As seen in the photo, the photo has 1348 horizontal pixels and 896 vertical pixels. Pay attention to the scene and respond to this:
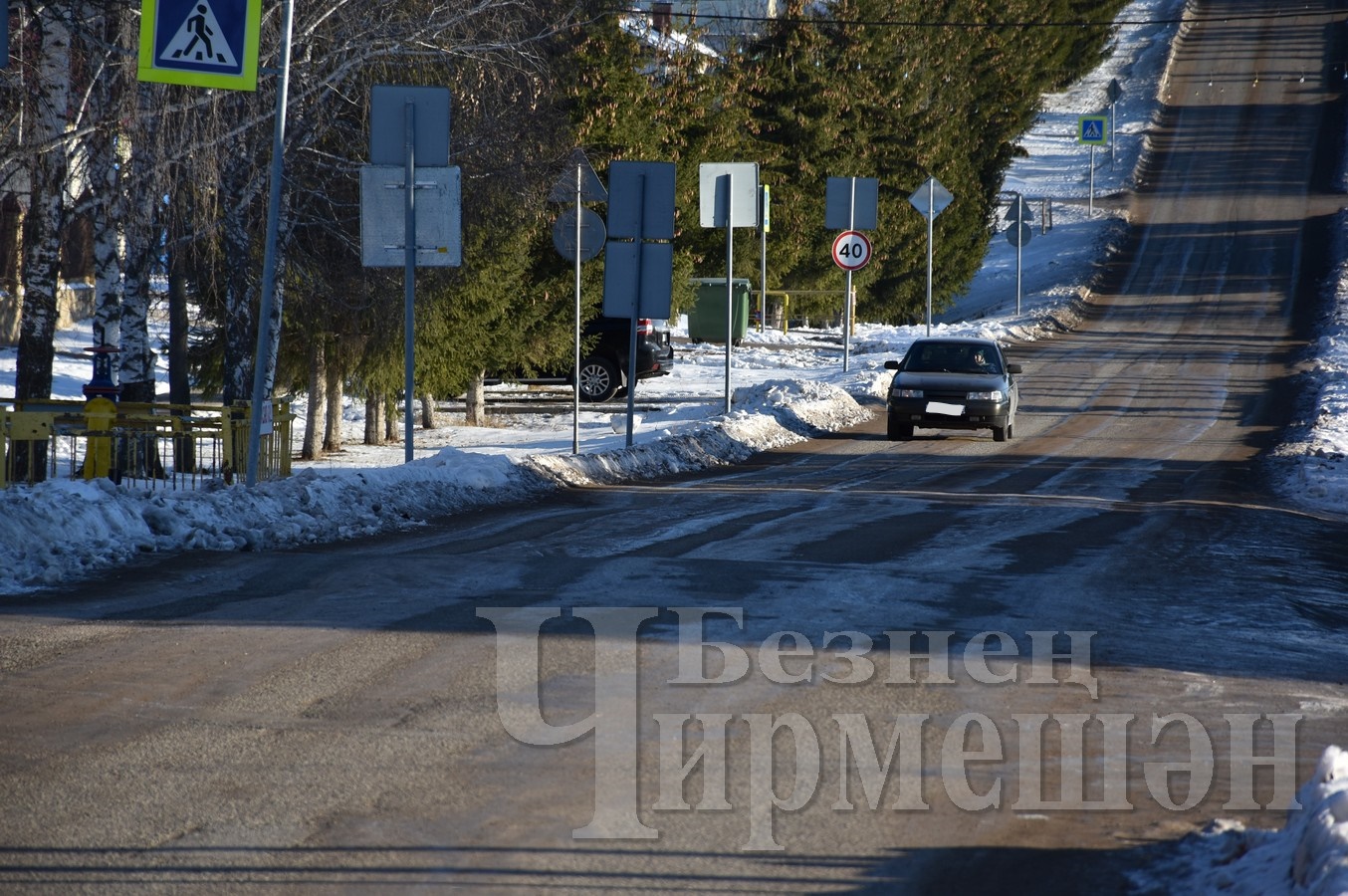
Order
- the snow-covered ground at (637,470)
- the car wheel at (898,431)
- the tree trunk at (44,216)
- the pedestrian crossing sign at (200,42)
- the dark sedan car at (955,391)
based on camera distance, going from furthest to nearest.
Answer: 1. the car wheel at (898,431)
2. the dark sedan car at (955,391)
3. the tree trunk at (44,216)
4. the pedestrian crossing sign at (200,42)
5. the snow-covered ground at (637,470)

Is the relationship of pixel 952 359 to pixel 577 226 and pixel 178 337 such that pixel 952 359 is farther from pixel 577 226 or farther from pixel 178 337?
pixel 178 337

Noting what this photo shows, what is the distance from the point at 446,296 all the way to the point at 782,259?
A: 21.0m

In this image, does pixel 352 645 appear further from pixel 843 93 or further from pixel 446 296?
pixel 843 93

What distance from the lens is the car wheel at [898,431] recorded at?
22.2 meters

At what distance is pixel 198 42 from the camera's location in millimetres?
11719

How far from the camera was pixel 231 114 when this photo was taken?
622 inches

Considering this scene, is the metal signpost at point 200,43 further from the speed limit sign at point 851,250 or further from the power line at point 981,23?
the speed limit sign at point 851,250

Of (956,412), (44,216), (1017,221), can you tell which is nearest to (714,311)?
(1017,221)

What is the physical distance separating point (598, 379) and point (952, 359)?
8.69m

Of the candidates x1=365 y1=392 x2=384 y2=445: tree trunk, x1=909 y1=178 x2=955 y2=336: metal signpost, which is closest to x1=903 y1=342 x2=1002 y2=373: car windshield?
x1=909 y1=178 x2=955 y2=336: metal signpost

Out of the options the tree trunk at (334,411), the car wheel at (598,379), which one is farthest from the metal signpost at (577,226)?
the car wheel at (598,379)

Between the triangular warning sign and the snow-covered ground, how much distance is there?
130 inches

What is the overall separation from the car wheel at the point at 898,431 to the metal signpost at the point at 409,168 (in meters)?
9.53

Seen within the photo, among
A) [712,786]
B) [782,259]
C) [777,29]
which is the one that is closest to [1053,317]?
[782,259]
